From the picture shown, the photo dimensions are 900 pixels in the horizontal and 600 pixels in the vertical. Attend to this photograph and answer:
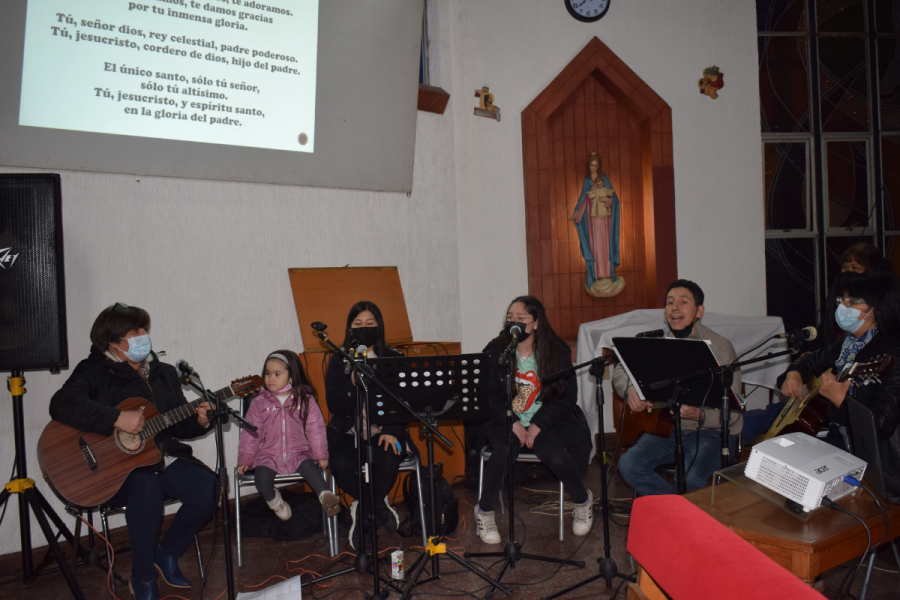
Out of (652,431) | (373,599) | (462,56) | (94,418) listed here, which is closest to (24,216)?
(94,418)

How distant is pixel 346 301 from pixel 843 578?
9.80ft

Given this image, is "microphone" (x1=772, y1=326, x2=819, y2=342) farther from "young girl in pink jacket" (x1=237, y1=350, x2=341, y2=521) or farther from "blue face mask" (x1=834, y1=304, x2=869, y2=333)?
"young girl in pink jacket" (x1=237, y1=350, x2=341, y2=521)

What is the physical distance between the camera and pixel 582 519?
3338 millimetres

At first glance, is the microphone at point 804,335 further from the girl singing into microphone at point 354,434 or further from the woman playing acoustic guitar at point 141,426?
the woman playing acoustic guitar at point 141,426

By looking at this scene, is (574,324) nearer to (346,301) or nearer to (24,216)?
(346,301)

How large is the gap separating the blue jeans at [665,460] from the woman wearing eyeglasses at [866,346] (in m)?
0.43

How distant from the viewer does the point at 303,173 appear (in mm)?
4230

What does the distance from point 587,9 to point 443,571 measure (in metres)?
4.39

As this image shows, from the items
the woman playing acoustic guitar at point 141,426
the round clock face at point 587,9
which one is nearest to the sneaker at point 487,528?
the woman playing acoustic guitar at point 141,426

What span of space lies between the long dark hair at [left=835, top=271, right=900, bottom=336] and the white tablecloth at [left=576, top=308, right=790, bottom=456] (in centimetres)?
165

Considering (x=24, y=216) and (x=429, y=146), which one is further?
(x=429, y=146)

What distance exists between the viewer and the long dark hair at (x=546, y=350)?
343 centimetres

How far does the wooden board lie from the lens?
409 cm

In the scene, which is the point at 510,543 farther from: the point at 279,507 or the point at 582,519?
the point at 279,507
